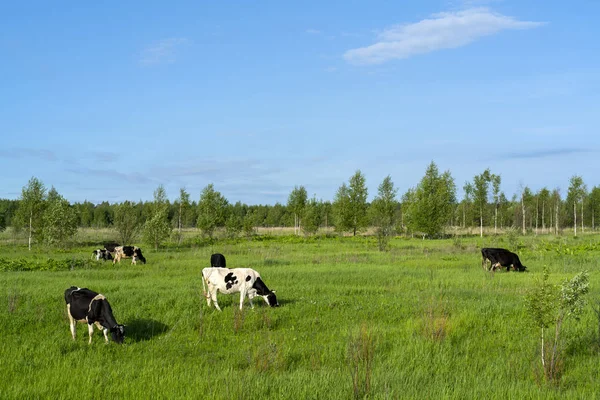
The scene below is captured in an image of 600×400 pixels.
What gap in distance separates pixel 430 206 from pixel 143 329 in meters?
60.7

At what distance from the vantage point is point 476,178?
84.8 metres

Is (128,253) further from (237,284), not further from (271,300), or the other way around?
(271,300)

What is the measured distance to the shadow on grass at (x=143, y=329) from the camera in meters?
12.8

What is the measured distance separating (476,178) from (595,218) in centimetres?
4740

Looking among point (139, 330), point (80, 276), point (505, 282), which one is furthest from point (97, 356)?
point (505, 282)

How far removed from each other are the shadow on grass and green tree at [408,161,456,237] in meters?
59.3

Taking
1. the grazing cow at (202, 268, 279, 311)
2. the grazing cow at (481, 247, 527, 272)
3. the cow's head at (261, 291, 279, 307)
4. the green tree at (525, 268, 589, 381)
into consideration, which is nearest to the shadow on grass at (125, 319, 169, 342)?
the grazing cow at (202, 268, 279, 311)

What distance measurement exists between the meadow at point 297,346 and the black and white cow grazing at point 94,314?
358 mm

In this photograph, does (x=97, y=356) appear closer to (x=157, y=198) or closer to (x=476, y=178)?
(x=157, y=198)

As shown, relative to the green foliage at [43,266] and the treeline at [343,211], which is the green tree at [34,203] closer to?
the treeline at [343,211]

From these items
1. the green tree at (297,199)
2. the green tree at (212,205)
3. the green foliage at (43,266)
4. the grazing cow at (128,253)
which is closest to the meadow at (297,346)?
the green foliage at (43,266)

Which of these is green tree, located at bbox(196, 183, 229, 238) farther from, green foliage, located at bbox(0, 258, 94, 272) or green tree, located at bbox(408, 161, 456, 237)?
green foliage, located at bbox(0, 258, 94, 272)

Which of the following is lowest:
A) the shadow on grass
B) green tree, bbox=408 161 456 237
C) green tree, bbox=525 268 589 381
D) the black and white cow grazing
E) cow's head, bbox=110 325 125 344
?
the shadow on grass

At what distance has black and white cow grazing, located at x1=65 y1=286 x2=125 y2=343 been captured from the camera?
12149 mm
